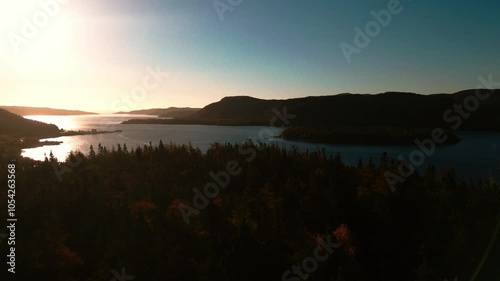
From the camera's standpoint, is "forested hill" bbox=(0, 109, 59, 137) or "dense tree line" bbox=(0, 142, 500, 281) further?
"forested hill" bbox=(0, 109, 59, 137)

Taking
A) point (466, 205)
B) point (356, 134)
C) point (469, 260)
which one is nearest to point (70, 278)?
point (469, 260)

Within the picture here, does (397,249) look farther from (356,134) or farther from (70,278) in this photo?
(356,134)

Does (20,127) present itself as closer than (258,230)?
No

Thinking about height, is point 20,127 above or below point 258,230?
above

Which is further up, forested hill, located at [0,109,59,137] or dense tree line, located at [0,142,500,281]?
forested hill, located at [0,109,59,137]
